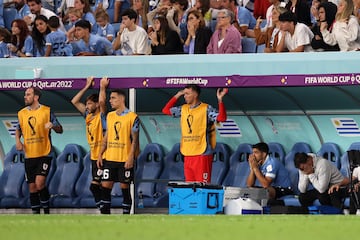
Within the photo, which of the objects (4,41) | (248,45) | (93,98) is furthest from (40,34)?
(248,45)

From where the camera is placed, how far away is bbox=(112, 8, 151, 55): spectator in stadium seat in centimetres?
1795

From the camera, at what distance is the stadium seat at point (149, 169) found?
18.5 metres

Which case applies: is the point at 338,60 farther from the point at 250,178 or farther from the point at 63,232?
the point at 63,232

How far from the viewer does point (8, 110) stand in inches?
776

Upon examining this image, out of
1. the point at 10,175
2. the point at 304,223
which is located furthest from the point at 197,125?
the point at 304,223

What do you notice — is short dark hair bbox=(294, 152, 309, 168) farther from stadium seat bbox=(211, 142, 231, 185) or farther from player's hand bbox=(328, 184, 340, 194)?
stadium seat bbox=(211, 142, 231, 185)

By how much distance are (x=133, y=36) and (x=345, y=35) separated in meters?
3.34

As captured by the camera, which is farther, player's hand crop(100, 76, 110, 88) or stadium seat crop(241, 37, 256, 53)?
stadium seat crop(241, 37, 256, 53)

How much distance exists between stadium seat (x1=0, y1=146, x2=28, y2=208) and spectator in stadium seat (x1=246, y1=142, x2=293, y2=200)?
13.7ft

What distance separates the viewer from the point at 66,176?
19.2 metres

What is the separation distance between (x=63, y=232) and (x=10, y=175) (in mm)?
9365

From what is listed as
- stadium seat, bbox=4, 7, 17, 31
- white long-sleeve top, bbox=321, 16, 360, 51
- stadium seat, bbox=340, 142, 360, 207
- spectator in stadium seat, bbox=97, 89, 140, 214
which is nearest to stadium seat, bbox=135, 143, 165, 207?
spectator in stadium seat, bbox=97, 89, 140, 214

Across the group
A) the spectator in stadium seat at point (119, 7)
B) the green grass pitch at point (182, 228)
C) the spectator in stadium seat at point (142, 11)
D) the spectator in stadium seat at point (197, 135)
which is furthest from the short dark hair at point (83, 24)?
the green grass pitch at point (182, 228)

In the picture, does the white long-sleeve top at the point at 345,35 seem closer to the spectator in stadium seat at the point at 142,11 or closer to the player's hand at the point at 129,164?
the player's hand at the point at 129,164
